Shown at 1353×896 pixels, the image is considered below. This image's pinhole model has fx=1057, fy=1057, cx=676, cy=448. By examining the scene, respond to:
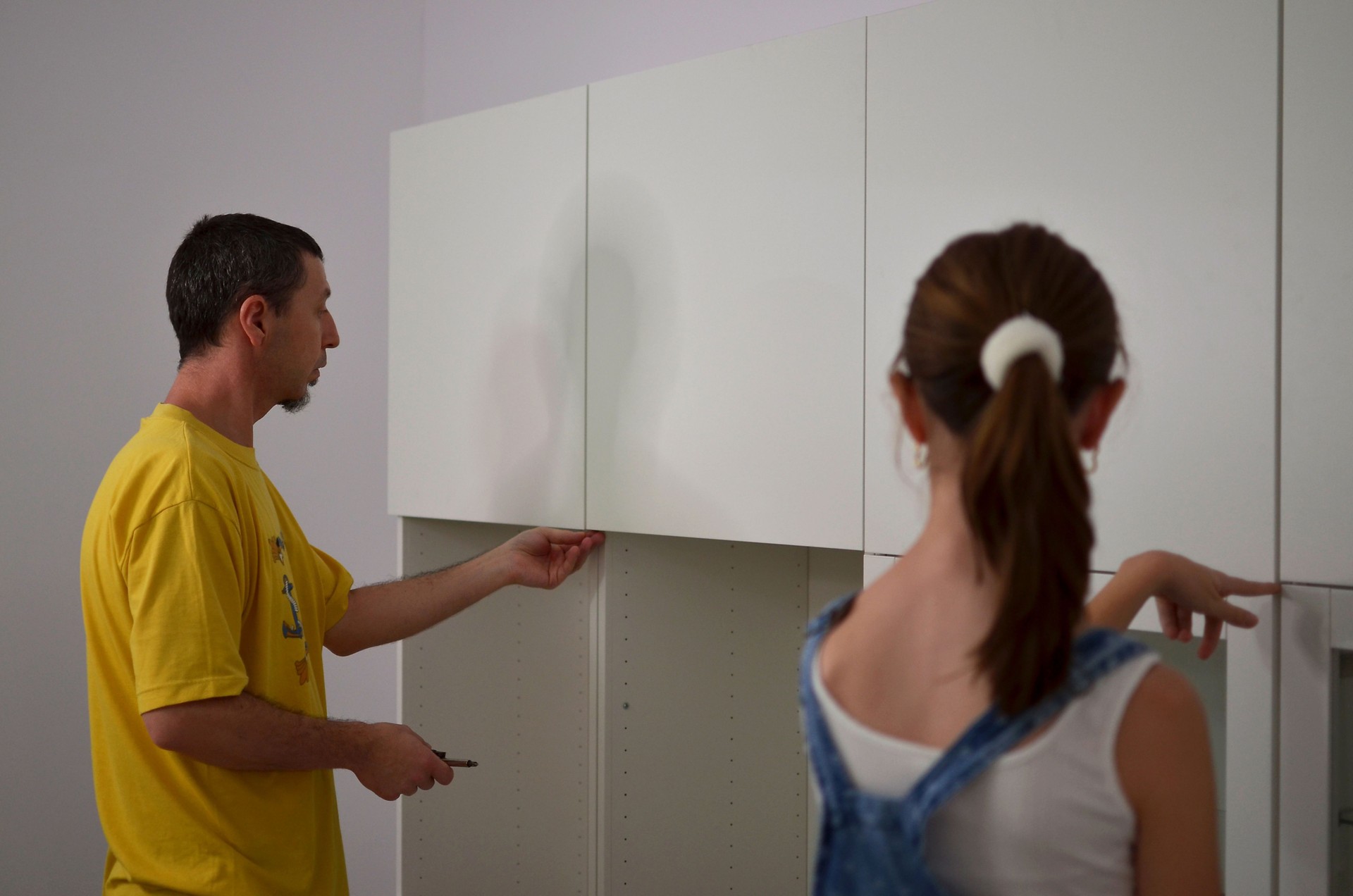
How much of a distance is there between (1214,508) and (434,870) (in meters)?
1.33

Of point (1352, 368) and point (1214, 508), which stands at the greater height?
point (1352, 368)

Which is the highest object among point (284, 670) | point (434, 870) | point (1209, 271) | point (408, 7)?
point (408, 7)

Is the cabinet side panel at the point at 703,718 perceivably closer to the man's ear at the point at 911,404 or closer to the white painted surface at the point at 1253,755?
the white painted surface at the point at 1253,755

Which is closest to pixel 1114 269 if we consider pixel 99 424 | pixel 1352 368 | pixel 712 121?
pixel 1352 368

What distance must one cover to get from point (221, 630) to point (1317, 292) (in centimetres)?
109

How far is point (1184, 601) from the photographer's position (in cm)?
93

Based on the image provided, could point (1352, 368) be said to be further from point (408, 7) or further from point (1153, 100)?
point (408, 7)

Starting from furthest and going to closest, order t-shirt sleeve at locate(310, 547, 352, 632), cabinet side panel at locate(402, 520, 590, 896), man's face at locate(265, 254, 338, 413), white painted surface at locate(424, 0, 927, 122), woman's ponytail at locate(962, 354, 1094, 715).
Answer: white painted surface at locate(424, 0, 927, 122)
cabinet side panel at locate(402, 520, 590, 896)
t-shirt sleeve at locate(310, 547, 352, 632)
man's face at locate(265, 254, 338, 413)
woman's ponytail at locate(962, 354, 1094, 715)

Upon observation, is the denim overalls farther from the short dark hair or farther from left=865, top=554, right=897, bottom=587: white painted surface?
the short dark hair

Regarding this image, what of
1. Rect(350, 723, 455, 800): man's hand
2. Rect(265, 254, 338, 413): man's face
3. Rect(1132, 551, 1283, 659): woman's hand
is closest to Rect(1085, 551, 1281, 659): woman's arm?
Rect(1132, 551, 1283, 659): woman's hand

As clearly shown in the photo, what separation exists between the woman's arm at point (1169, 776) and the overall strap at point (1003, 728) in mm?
23

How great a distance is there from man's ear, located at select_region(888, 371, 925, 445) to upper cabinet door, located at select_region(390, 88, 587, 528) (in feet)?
2.94

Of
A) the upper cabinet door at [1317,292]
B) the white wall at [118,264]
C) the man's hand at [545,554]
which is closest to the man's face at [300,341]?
the man's hand at [545,554]

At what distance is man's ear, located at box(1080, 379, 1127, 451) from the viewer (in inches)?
24.8
